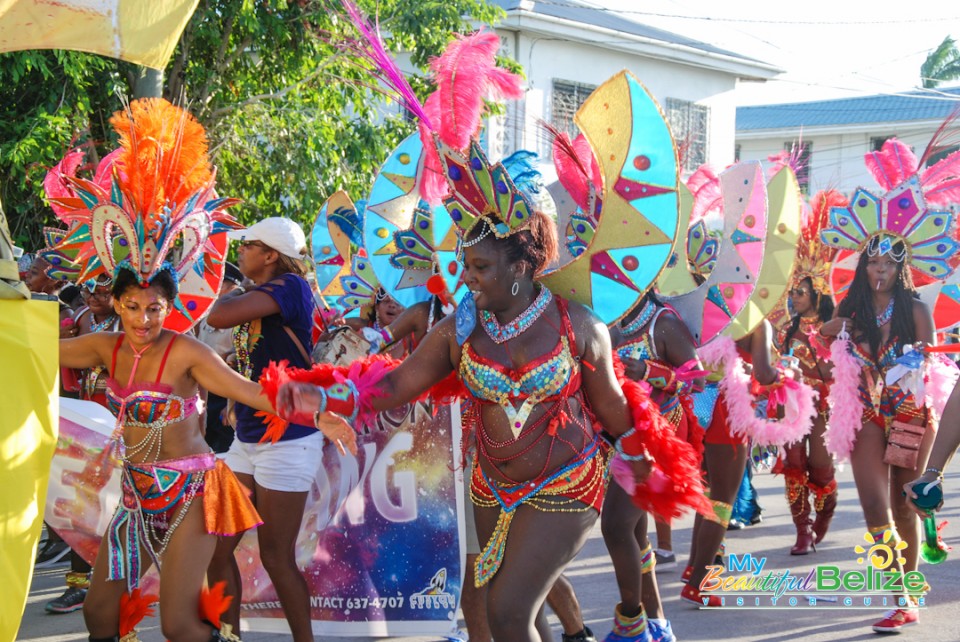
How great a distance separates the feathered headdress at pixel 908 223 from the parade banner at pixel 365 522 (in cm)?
276

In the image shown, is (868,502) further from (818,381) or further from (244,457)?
(244,457)

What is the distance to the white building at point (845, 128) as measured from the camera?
3116 centimetres

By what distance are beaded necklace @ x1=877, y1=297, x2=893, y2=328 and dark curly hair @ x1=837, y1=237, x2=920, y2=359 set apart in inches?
0.9

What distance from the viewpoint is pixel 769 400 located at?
779 centimetres

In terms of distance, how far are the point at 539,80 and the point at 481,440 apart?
1726 cm

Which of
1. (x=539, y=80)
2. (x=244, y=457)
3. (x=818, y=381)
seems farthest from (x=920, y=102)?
(x=244, y=457)

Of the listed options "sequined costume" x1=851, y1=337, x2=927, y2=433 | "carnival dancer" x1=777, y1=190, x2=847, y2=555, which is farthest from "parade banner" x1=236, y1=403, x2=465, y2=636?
"carnival dancer" x1=777, y1=190, x2=847, y2=555

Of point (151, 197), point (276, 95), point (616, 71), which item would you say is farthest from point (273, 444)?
point (616, 71)

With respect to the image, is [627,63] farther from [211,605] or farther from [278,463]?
[211,605]

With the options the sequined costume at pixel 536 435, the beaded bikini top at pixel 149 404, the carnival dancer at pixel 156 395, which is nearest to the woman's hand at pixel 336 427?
the carnival dancer at pixel 156 395

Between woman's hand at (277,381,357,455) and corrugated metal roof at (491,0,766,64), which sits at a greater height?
corrugated metal roof at (491,0,766,64)

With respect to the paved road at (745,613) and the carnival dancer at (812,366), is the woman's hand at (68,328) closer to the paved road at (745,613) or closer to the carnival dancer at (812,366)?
the paved road at (745,613)

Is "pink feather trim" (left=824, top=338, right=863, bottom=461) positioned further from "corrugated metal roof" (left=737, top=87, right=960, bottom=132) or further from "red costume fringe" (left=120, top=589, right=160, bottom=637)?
"corrugated metal roof" (left=737, top=87, right=960, bottom=132)

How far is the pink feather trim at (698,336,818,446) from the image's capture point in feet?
24.9
